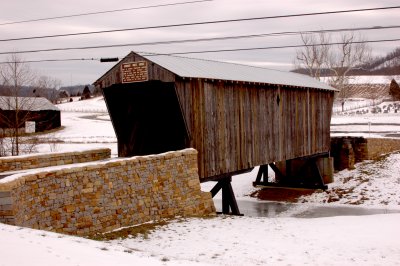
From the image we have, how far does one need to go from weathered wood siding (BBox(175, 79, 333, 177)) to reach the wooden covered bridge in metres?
0.03

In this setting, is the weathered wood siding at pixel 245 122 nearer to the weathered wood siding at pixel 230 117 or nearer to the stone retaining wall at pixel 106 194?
the weathered wood siding at pixel 230 117

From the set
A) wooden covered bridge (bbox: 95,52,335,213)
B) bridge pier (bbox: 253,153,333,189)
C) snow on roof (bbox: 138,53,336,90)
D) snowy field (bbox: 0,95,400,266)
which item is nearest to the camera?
snowy field (bbox: 0,95,400,266)

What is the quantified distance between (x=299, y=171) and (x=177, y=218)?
52.7 ft

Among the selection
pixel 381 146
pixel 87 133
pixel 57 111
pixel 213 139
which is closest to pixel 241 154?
pixel 213 139

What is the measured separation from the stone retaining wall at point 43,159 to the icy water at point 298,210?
9.03 m

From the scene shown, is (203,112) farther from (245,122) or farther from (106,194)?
(106,194)

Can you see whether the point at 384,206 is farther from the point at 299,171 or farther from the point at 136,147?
the point at 136,147

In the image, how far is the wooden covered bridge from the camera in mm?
15297

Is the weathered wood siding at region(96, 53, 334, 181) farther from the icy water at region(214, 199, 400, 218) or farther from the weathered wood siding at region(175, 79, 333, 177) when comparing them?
the icy water at region(214, 199, 400, 218)

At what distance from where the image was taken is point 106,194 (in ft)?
37.9

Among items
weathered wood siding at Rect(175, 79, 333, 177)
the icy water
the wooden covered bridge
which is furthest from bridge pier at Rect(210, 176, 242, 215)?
the icy water

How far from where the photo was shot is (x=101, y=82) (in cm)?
1619

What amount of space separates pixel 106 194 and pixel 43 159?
11.1 ft

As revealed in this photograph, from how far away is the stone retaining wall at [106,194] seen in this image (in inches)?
388
